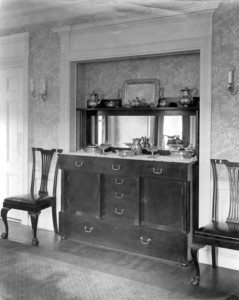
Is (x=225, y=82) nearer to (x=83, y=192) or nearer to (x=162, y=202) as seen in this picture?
(x=162, y=202)

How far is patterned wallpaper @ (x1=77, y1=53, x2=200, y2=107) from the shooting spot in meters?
2.95

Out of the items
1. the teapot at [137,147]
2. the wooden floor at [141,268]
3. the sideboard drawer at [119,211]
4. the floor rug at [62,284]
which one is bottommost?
the wooden floor at [141,268]

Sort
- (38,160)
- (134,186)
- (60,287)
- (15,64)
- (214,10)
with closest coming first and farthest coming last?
(60,287) < (214,10) < (134,186) < (15,64) < (38,160)

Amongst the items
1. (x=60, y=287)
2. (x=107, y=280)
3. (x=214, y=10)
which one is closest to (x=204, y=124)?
(x=214, y=10)

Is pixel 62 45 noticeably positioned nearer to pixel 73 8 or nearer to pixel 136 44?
pixel 73 8

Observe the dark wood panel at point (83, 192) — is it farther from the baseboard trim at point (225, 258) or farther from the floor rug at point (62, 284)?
the baseboard trim at point (225, 258)

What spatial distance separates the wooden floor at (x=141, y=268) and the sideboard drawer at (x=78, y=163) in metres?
0.60

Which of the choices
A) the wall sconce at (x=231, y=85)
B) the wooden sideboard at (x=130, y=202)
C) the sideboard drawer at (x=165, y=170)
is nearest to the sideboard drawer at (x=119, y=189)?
the wooden sideboard at (x=130, y=202)

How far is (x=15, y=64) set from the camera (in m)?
3.07

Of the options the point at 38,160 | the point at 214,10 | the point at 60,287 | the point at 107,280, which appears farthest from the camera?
the point at 38,160

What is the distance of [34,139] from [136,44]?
129cm

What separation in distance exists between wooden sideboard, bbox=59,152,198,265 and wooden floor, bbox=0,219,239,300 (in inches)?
3.0

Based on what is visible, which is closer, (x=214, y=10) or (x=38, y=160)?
(x=214, y=10)

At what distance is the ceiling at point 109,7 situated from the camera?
2486 mm
